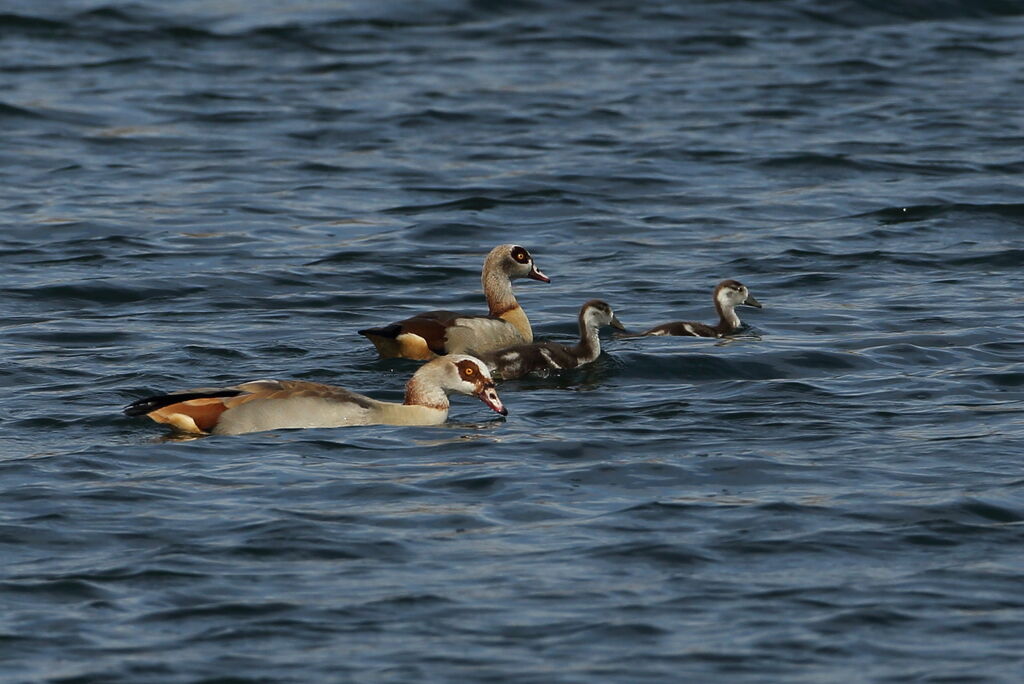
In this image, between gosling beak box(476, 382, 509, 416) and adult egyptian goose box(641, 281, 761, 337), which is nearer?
gosling beak box(476, 382, 509, 416)

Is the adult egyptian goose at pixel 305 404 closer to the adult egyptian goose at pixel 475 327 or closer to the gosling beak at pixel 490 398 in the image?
the gosling beak at pixel 490 398

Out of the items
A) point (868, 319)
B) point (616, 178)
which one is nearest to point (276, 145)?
point (616, 178)

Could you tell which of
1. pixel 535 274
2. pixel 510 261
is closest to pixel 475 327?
pixel 510 261

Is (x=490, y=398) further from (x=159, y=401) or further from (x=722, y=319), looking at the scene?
(x=722, y=319)

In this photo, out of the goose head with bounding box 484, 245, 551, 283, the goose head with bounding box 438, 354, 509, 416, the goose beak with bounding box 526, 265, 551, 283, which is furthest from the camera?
the goose beak with bounding box 526, 265, 551, 283

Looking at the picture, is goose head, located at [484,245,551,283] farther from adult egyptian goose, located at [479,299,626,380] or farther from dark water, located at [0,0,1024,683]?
adult egyptian goose, located at [479,299,626,380]

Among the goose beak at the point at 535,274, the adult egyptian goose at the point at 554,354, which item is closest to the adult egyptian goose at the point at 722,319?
the adult egyptian goose at the point at 554,354

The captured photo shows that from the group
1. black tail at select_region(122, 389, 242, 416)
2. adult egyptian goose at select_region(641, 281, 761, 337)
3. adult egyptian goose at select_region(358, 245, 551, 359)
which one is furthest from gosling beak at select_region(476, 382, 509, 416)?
adult egyptian goose at select_region(641, 281, 761, 337)

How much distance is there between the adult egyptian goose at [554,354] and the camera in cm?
1307

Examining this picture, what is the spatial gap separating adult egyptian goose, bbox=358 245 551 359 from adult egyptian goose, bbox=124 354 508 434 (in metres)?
1.60

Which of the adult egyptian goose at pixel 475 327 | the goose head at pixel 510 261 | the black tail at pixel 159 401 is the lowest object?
the adult egyptian goose at pixel 475 327

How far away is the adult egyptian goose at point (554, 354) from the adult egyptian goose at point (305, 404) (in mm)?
1234

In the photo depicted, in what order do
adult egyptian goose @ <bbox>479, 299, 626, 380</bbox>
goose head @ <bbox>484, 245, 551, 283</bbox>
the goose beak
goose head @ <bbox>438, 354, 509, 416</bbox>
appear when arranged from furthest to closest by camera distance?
1. the goose beak
2. goose head @ <bbox>484, 245, 551, 283</bbox>
3. adult egyptian goose @ <bbox>479, 299, 626, 380</bbox>
4. goose head @ <bbox>438, 354, 509, 416</bbox>

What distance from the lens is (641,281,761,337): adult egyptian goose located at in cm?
1430
